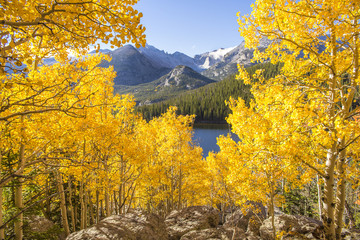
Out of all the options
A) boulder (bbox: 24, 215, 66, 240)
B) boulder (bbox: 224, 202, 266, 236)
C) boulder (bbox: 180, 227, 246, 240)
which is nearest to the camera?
boulder (bbox: 24, 215, 66, 240)

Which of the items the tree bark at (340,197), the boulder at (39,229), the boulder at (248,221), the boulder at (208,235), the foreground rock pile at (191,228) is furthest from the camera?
the boulder at (248,221)

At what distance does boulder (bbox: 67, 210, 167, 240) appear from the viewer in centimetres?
586

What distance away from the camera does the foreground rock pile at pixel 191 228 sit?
6.07 meters

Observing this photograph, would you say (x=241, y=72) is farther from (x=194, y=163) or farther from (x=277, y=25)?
(x=194, y=163)

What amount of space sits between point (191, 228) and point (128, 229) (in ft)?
17.3

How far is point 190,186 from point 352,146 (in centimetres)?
1391

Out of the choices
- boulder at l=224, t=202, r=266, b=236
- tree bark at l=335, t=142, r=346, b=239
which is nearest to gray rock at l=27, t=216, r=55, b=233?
boulder at l=224, t=202, r=266, b=236

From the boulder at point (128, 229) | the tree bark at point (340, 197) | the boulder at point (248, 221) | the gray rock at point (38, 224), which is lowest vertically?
the boulder at point (248, 221)

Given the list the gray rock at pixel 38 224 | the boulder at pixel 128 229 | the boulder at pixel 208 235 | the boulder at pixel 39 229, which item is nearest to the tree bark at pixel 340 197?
the boulder at pixel 208 235

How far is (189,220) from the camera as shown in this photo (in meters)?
11.2

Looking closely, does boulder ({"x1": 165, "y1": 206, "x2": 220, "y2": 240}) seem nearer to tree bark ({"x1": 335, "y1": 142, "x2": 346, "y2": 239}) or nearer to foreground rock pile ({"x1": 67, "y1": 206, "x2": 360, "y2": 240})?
foreground rock pile ({"x1": 67, "y1": 206, "x2": 360, "y2": 240})

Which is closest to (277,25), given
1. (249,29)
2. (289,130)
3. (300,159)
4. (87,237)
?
(249,29)

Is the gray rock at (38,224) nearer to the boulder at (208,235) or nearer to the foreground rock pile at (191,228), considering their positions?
the foreground rock pile at (191,228)

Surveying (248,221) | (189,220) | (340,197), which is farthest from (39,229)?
(248,221)
